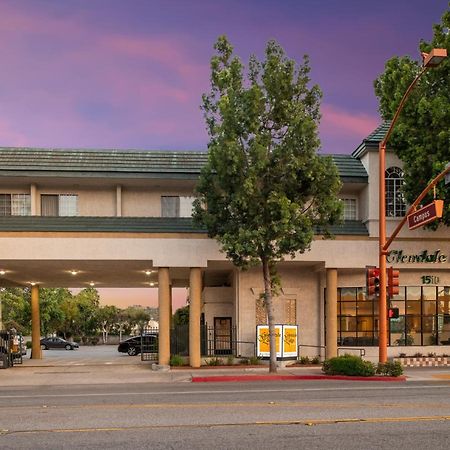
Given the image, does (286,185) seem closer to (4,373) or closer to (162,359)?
(162,359)

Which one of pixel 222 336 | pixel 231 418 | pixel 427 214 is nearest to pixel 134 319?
pixel 222 336

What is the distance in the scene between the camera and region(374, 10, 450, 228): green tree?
79.9 ft

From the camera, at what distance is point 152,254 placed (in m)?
26.3

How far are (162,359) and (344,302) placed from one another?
386 inches

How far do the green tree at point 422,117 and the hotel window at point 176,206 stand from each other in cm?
1046

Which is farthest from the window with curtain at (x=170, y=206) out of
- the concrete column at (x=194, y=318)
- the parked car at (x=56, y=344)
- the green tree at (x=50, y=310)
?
the green tree at (x=50, y=310)

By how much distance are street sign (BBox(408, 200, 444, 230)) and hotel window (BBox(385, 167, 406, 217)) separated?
28.5 ft

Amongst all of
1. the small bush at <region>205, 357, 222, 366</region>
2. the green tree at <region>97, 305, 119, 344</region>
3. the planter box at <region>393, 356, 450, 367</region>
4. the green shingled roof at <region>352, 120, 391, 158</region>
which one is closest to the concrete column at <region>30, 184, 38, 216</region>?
the small bush at <region>205, 357, 222, 366</region>

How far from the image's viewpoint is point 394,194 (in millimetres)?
28781

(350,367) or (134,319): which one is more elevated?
(350,367)

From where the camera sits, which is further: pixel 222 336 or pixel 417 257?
pixel 222 336

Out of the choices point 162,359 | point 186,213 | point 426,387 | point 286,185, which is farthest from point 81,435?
point 186,213

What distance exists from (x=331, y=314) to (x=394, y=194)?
6724 mm

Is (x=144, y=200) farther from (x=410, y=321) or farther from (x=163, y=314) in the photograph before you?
(x=410, y=321)
